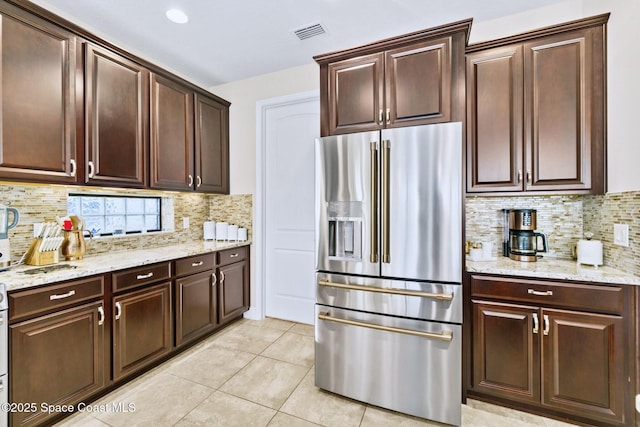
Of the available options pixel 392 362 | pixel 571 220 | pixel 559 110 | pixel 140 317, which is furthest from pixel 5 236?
pixel 571 220

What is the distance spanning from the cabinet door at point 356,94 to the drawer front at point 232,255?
5.86 ft

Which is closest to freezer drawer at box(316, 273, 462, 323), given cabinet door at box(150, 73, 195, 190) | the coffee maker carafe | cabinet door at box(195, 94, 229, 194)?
cabinet door at box(150, 73, 195, 190)

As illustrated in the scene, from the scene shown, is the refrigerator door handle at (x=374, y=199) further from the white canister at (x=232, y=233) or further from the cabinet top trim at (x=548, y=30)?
the white canister at (x=232, y=233)

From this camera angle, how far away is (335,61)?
2.07 meters

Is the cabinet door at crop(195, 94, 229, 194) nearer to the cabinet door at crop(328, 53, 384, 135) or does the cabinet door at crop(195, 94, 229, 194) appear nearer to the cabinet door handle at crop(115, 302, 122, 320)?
the cabinet door handle at crop(115, 302, 122, 320)

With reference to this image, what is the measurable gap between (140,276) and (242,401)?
1.20 meters

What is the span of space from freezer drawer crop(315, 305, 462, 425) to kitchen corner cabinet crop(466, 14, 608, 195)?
1165mm

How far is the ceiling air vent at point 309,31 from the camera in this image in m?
2.44

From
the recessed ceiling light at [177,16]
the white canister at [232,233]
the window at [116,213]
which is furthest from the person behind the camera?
the white canister at [232,233]

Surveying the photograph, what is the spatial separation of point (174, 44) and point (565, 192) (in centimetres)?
354

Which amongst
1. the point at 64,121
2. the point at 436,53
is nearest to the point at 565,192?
the point at 436,53

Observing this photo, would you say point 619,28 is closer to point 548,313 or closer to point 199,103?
point 548,313

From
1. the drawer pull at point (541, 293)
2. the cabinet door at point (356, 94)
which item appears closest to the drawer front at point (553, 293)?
the drawer pull at point (541, 293)

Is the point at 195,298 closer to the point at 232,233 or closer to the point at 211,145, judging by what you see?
the point at 232,233
